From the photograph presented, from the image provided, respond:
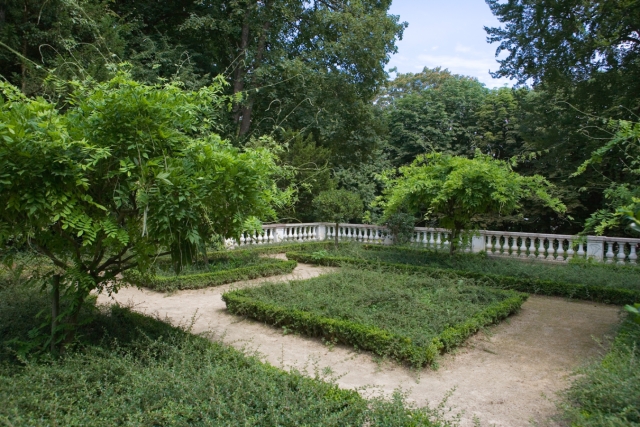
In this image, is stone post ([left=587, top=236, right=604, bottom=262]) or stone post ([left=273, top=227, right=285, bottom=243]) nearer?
stone post ([left=587, top=236, right=604, bottom=262])

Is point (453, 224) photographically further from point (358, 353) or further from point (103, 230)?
point (103, 230)

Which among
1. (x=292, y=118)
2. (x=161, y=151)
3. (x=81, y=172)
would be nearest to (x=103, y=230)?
(x=81, y=172)

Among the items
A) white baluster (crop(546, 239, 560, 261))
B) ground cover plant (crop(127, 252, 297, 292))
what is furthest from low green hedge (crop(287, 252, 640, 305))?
white baluster (crop(546, 239, 560, 261))

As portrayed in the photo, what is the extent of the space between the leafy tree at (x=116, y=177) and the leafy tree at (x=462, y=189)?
254 inches

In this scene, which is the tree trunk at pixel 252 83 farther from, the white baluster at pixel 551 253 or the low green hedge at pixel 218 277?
the white baluster at pixel 551 253

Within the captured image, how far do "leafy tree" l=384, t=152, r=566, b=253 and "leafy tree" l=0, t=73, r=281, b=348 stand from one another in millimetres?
6446

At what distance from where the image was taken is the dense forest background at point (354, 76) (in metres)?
11.2

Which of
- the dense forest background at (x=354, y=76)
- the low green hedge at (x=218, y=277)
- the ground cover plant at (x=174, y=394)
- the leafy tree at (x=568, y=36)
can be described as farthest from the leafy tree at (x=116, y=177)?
the leafy tree at (x=568, y=36)

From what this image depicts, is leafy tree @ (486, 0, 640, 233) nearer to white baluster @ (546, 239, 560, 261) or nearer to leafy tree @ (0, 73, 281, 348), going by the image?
white baluster @ (546, 239, 560, 261)

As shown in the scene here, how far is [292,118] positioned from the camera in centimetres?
1986

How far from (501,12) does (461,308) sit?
9923mm

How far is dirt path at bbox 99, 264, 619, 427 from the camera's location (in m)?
4.27

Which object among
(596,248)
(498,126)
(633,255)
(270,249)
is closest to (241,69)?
(270,249)

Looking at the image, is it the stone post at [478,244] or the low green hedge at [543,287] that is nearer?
the low green hedge at [543,287]
